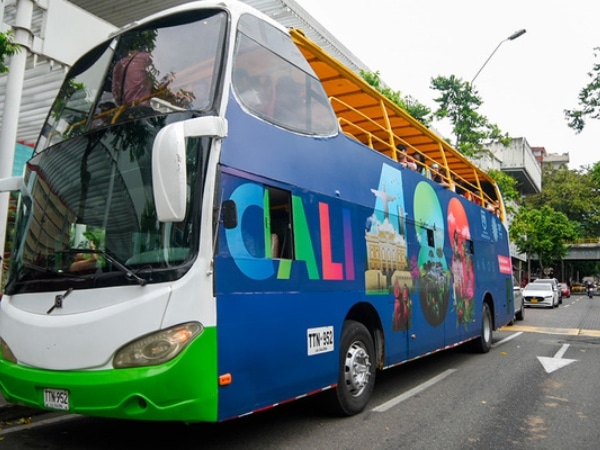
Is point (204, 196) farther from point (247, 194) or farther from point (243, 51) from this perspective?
point (243, 51)

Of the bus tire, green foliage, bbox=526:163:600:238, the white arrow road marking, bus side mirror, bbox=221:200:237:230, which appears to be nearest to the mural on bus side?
the bus tire

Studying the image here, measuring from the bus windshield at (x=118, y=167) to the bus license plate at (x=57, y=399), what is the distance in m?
0.77

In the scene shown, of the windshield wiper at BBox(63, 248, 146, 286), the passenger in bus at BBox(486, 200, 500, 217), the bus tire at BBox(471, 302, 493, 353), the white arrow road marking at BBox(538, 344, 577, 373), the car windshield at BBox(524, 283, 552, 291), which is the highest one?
the passenger in bus at BBox(486, 200, 500, 217)

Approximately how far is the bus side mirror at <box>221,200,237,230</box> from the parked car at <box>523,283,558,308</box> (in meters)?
28.3

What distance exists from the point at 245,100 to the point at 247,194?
0.84 m

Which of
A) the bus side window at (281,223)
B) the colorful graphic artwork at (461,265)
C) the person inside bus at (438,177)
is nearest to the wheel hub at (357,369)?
the bus side window at (281,223)

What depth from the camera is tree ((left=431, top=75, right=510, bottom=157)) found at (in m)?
22.8

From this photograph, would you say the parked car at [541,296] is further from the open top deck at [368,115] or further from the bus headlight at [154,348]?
the bus headlight at [154,348]

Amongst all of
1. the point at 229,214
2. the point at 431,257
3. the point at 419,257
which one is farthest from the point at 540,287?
the point at 229,214

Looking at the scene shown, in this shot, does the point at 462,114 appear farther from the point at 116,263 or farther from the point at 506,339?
the point at 116,263

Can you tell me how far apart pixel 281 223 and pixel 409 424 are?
2530 millimetres

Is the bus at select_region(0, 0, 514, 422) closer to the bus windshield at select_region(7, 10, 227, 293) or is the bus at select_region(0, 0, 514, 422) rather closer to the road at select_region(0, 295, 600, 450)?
the bus windshield at select_region(7, 10, 227, 293)

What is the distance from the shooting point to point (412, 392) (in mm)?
7000

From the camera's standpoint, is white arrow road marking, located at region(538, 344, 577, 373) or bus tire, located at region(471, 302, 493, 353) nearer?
white arrow road marking, located at region(538, 344, 577, 373)
